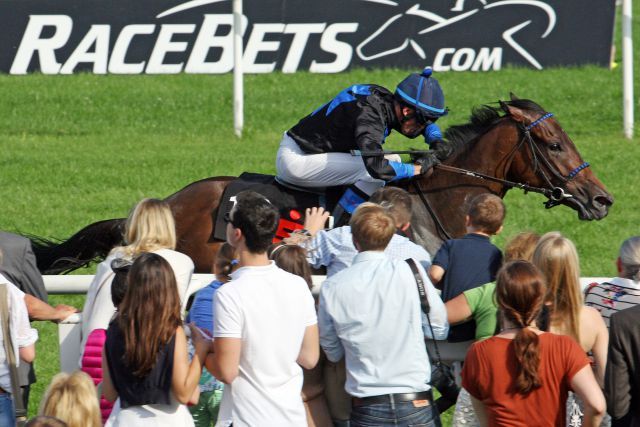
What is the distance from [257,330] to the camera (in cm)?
507

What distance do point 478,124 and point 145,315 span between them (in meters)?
4.40

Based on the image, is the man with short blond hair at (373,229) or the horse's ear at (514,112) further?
the horse's ear at (514,112)

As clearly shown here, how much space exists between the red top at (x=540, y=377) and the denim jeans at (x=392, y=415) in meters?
0.37

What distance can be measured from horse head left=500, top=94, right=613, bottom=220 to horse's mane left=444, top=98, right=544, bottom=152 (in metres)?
0.06

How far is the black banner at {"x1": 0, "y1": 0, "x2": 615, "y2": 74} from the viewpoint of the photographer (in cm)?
1656

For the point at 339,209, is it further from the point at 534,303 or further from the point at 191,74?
the point at 191,74

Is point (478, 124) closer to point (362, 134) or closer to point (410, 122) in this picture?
point (410, 122)

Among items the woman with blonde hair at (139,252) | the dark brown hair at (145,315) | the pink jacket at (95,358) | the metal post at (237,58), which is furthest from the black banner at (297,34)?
the dark brown hair at (145,315)

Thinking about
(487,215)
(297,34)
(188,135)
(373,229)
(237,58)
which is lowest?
(188,135)

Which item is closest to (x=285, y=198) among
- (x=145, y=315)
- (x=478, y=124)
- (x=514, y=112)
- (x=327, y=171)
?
(x=327, y=171)

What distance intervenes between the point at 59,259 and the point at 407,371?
4.10 meters

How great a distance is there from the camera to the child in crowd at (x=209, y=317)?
549cm

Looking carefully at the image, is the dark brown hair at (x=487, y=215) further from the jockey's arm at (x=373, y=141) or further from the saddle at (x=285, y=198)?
the saddle at (x=285, y=198)

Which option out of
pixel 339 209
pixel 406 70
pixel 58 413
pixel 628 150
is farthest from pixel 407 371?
pixel 406 70
